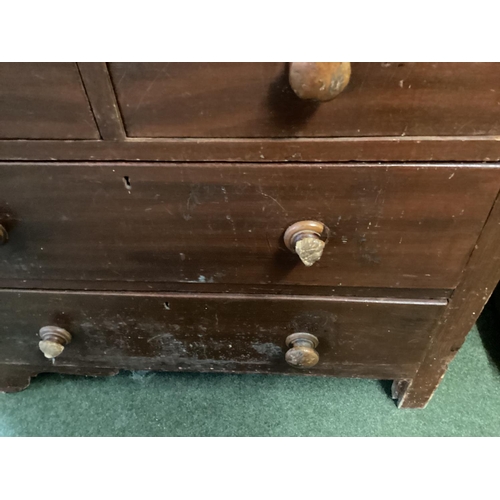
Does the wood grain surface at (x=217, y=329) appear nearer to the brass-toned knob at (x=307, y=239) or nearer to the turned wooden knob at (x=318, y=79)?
the brass-toned knob at (x=307, y=239)

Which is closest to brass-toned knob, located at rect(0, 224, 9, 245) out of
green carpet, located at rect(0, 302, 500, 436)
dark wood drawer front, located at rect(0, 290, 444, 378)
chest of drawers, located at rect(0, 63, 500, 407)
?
chest of drawers, located at rect(0, 63, 500, 407)

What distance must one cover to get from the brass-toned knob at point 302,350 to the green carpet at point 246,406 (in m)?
0.26

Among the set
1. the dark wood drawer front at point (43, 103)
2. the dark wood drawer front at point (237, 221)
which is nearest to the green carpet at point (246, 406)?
the dark wood drawer front at point (237, 221)

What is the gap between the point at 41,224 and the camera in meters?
0.61

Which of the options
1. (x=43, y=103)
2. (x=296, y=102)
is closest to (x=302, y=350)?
(x=296, y=102)

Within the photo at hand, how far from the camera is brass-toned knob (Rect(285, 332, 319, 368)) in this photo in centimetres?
72

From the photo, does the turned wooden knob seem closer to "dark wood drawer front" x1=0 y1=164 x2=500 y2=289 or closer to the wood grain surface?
"dark wood drawer front" x1=0 y1=164 x2=500 y2=289

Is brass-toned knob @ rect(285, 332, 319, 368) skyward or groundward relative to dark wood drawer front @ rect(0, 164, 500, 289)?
groundward

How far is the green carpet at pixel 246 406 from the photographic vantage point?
0.92 metres

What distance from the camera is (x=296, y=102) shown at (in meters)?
0.47

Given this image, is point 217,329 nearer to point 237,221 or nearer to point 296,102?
point 237,221

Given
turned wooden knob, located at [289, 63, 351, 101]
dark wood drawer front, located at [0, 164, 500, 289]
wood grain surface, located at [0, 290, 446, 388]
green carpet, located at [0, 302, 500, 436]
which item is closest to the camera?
turned wooden knob, located at [289, 63, 351, 101]

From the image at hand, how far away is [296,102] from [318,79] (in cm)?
6
